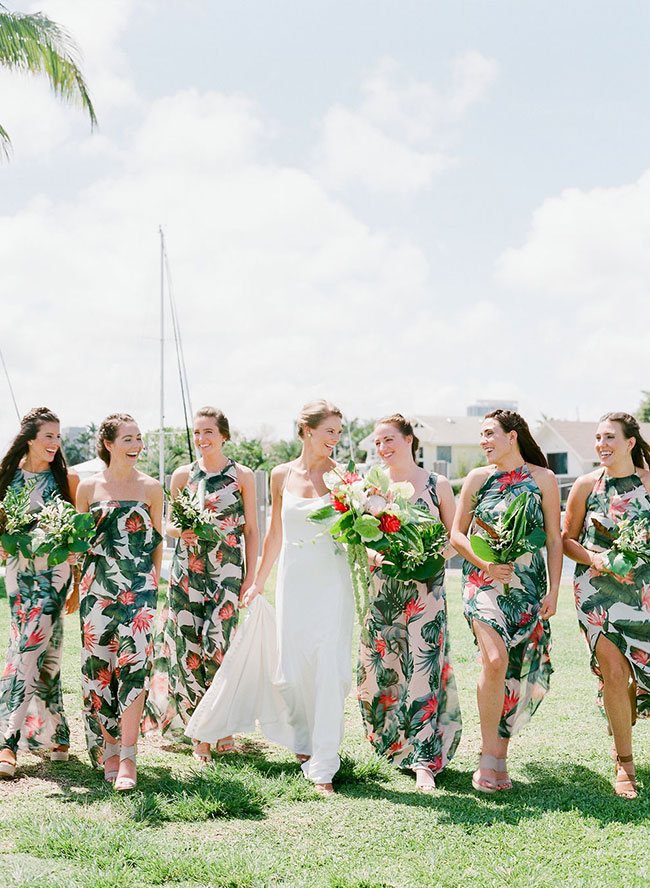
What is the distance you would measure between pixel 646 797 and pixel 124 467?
13.1ft

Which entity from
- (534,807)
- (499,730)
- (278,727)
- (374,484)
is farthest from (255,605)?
(534,807)

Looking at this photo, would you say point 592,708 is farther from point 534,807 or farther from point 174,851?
point 174,851

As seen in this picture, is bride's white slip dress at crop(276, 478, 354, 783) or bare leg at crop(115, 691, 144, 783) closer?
bare leg at crop(115, 691, 144, 783)

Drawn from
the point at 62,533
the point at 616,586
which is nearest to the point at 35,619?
the point at 62,533

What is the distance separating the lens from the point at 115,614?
18.8 ft

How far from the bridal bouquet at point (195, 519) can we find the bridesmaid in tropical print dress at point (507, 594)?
1.77 metres

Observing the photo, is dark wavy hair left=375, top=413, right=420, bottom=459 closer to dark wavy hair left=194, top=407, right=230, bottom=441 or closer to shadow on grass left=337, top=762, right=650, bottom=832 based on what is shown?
dark wavy hair left=194, top=407, right=230, bottom=441

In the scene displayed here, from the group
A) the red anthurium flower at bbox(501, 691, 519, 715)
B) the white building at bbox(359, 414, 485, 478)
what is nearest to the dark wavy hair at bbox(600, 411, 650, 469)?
the red anthurium flower at bbox(501, 691, 519, 715)

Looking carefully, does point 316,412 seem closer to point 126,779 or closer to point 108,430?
point 108,430

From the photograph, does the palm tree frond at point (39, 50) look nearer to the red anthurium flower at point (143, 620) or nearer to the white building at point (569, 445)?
the red anthurium flower at point (143, 620)

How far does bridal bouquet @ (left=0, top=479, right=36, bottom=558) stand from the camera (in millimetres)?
5906

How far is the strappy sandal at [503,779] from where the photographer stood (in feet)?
18.0

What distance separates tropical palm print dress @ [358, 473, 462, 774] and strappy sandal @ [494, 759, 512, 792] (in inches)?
15.7

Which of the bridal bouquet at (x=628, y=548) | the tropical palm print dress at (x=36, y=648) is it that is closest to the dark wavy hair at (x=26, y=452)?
the tropical palm print dress at (x=36, y=648)
